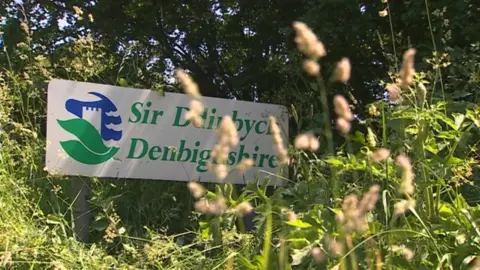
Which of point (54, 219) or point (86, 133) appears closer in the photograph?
point (54, 219)

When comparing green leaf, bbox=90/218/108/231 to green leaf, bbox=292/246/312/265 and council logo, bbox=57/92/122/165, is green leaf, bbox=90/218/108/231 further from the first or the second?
green leaf, bbox=292/246/312/265

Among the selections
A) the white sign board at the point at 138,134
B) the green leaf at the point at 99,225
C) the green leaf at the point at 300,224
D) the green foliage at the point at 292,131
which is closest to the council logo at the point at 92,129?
the white sign board at the point at 138,134

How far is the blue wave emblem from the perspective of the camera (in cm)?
257

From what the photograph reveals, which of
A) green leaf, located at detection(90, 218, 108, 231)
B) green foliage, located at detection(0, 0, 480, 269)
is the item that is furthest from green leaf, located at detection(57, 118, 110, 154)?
green leaf, located at detection(90, 218, 108, 231)

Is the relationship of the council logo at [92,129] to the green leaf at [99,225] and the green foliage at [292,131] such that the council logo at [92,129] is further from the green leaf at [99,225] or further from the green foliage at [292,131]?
the green leaf at [99,225]

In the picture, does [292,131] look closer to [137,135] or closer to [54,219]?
[137,135]

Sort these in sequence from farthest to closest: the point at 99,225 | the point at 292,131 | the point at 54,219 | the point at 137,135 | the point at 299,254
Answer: the point at 292,131, the point at 137,135, the point at 99,225, the point at 54,219, the point at 299,254

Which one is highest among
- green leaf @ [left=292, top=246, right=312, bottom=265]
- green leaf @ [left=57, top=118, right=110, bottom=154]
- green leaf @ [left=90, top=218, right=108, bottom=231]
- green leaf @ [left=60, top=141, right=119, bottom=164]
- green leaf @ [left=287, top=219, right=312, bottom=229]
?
green leaf @ [left=57, top=118, right=110, bottom=154]

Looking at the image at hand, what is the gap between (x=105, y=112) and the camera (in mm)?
2635

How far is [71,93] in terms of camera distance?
256 cm

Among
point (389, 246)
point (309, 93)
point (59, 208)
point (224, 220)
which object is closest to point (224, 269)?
point (224, 220)

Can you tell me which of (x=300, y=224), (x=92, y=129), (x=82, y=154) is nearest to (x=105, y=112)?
(x=92, y=129)

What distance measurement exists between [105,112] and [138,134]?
190 mm

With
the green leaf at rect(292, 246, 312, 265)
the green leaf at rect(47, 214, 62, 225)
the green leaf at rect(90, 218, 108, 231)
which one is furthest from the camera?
the green leaf at rect(90, 218, 108, 231)
